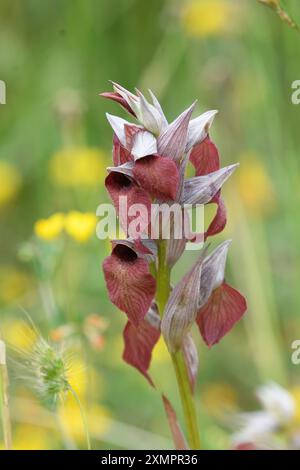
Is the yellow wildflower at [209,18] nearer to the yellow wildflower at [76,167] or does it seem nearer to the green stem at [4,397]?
the yellow wildflower at [76,167]

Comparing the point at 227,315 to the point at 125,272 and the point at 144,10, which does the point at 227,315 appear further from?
the point at 144,10

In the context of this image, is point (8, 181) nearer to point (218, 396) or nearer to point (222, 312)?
point (218, 396)

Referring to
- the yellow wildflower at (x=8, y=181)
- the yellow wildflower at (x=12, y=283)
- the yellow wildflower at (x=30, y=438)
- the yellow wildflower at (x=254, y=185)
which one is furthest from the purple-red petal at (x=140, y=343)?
the yellow wildflower at (x=8, y=181)

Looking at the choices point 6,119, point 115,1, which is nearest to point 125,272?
point 6,119

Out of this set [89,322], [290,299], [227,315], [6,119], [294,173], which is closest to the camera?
[227,315]

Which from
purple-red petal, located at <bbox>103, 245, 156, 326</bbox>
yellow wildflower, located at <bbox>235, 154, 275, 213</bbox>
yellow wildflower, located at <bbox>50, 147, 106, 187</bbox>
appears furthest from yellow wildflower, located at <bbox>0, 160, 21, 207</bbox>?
purple-red petal, located at <bbox>103, 245, 156, 326</bbox>

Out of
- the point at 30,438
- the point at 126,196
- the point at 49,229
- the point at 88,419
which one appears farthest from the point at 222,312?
the point at 30,438
